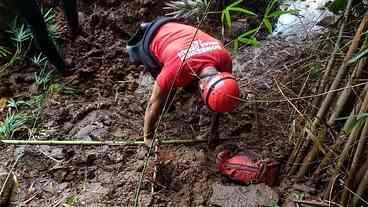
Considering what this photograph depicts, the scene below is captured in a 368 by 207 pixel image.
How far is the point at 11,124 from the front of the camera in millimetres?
3189

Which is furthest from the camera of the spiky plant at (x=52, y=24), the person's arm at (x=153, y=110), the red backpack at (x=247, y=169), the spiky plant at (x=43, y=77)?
the spiky plant at (x=52, y=24)

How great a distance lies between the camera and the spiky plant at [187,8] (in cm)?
378

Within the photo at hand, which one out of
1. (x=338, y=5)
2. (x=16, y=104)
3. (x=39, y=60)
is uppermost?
(x=338, y=5)

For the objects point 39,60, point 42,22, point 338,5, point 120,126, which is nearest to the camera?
point 338,5

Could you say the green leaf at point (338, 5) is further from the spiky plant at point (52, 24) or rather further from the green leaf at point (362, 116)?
the spiky plant at point (52, 24)

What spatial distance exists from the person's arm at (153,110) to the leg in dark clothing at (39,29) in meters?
1.17

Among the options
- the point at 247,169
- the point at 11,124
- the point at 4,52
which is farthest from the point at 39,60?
the point at 247,169

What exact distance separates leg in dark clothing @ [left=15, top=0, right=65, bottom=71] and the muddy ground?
0.60 ft

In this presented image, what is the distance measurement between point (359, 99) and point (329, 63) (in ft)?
1.05

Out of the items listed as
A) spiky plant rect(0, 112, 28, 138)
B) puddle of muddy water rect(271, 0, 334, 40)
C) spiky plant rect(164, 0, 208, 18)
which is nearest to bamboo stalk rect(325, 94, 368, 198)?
puddle of muddy water rect(271, 0, 334, 40)

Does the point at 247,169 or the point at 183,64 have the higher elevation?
the point at 183,64

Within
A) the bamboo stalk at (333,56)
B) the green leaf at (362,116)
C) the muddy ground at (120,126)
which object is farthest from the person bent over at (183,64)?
the green leaf at (362,116)

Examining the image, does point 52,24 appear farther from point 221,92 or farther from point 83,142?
point 221,92

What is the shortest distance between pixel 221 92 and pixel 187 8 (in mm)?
1627
